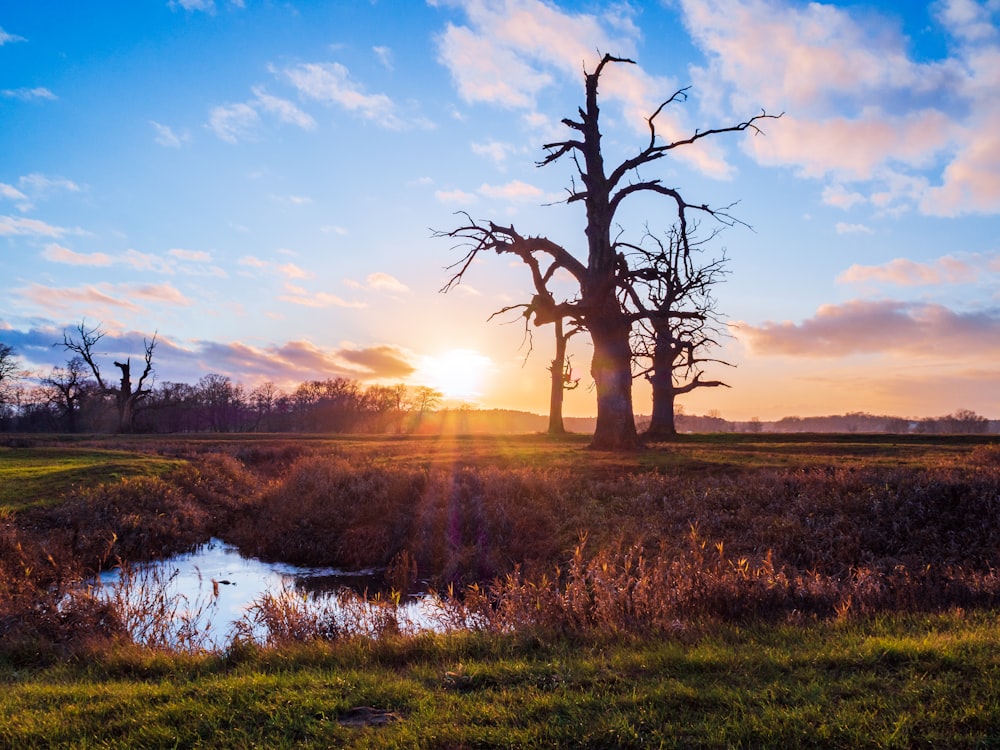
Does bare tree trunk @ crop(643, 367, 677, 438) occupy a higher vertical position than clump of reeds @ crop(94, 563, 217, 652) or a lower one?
higher

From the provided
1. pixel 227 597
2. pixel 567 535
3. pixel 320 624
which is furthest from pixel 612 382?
pixel 320 624

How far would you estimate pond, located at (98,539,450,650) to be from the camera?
866 cm

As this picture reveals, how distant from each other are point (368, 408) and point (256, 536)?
9933 cm

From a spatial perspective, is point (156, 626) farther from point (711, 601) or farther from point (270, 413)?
point (270, 413)

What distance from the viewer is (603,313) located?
25.3 m

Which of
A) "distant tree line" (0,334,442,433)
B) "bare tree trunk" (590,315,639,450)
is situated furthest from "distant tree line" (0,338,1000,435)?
"bare tree trunk" (590,315,639,450)

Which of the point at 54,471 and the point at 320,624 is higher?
the point at 54,471

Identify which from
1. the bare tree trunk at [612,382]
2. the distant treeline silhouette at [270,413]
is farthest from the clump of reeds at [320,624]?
the distant treeline silhouette at [270,413]

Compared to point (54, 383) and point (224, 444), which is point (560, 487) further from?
point (54, 383)

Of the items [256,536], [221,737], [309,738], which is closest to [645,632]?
[309,738]

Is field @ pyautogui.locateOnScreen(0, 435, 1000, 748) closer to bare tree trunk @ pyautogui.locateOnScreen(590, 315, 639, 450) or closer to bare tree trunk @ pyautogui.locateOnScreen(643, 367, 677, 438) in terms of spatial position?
bare tree trunk @ pyautogui.locateOnScreen(590, 315, 639, 450)

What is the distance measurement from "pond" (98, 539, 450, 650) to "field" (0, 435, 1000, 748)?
310 millimetres

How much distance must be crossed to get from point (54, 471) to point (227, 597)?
13.9m

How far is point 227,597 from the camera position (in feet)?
43.3
